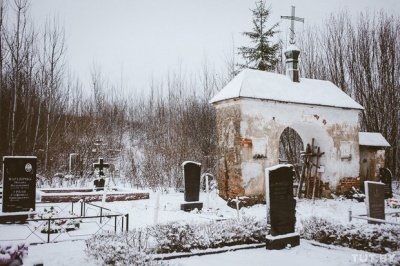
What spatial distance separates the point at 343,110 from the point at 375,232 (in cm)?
1096

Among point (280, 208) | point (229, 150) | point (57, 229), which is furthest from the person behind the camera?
point (229, 150)

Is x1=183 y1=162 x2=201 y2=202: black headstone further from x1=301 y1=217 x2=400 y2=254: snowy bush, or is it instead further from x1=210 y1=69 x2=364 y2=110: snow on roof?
x1=301 y1=217 x2=400 y2=254: snowy bush

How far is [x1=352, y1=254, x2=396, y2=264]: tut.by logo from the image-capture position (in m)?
6.74

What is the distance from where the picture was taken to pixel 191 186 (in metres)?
15.1

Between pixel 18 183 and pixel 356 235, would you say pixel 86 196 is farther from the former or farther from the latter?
pixel 356 235

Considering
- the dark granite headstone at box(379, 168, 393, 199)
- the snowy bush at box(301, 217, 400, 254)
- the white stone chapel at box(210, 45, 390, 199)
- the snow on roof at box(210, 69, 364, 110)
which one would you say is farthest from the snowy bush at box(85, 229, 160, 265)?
the dark granite headstone at box(379, 168, 393, 199)

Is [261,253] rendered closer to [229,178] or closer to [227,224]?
[227,224]

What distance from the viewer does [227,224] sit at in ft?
30.8

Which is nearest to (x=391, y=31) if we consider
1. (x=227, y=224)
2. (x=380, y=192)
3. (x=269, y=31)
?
(x=269, y=31)

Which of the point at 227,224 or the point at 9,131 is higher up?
the point at 9,131

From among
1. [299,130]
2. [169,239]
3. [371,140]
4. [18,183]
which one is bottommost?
[169,239]

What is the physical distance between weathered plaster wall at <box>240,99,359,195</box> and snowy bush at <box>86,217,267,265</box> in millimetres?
5568

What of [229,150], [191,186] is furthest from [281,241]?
[229,150]

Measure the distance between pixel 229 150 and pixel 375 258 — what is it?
904cm
